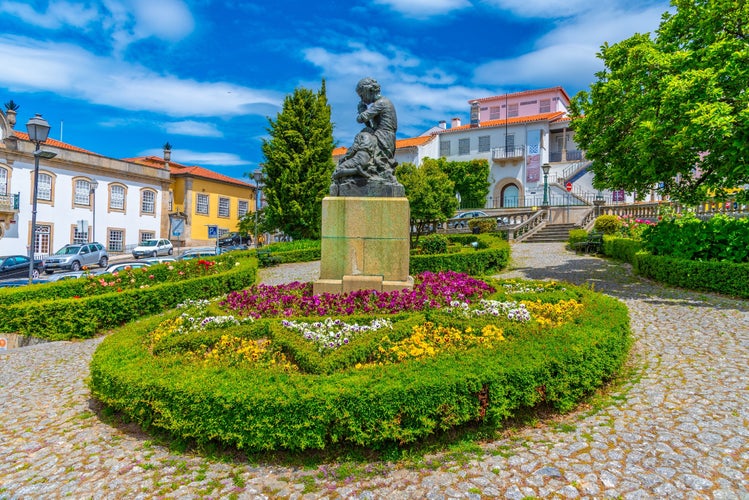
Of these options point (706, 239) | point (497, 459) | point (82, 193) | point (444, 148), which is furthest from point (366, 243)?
point (444, 148)

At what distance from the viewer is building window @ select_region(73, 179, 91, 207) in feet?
119

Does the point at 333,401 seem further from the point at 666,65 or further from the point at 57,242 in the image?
the point at 57,242

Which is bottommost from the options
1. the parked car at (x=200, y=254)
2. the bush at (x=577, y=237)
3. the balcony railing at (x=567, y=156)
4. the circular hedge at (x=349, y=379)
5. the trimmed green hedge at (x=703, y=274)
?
the circular hedge at (x=349, y=379)

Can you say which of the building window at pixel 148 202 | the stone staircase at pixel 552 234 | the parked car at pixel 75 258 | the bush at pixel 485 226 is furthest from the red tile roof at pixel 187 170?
the stone staircase at pixel 552 234

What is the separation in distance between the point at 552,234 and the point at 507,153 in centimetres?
1935

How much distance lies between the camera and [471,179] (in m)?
43.8

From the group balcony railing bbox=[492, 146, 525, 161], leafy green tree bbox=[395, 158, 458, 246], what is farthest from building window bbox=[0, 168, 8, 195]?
balcony railing bbox=[492, 146, 525, 161]

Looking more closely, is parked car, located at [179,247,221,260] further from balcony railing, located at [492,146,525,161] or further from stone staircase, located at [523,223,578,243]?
balcony railing, located at [492,146,525,161]

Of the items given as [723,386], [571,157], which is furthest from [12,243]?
[571,157]

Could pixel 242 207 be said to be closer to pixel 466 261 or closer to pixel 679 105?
pixel 466 261

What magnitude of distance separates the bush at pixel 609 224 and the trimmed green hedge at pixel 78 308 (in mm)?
20853

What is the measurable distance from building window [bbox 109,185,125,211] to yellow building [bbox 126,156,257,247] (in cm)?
363

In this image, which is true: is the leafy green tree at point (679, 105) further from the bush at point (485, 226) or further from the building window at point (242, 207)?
the building window at point (242, 207)

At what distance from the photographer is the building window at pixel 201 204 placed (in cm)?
4584
